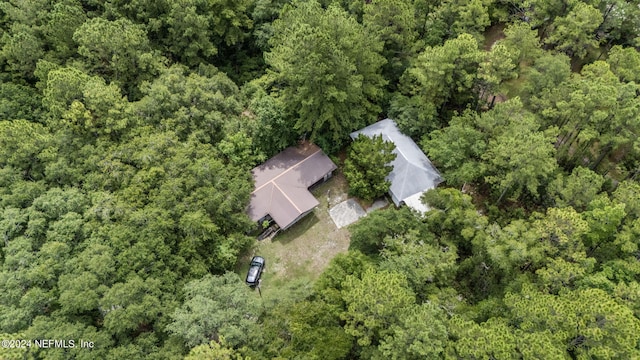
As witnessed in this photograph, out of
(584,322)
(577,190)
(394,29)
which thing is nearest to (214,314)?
(584,322)

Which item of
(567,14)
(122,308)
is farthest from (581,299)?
(567,14)

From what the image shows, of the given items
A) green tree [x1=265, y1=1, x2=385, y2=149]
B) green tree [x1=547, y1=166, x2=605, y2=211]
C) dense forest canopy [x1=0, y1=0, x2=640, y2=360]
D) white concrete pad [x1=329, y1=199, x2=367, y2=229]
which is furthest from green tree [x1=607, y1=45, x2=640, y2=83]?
white concrete pad [x1=329, y1=199, x2=367, y2=229]

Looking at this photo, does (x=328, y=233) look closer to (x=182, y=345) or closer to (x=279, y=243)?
(x=279, y=243)

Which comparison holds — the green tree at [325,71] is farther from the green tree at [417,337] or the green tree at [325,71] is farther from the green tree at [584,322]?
the green tree at [584,322]

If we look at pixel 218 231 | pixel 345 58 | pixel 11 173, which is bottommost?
pixel 218 231

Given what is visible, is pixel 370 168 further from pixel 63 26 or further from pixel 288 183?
pixel 63 26

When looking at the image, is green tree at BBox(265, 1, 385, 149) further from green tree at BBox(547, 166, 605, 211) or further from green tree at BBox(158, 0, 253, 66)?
green tree at BBox(547, 166, 605, 211)
